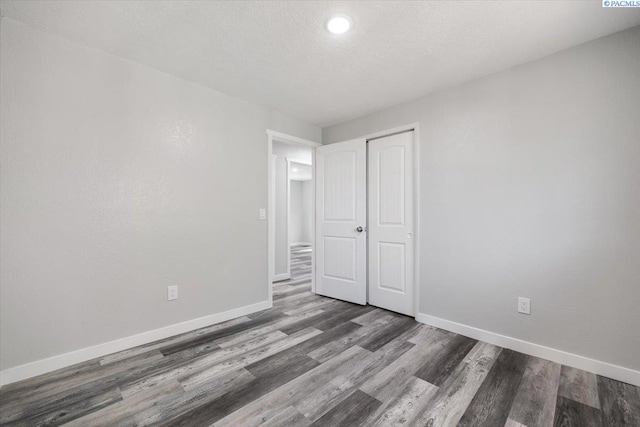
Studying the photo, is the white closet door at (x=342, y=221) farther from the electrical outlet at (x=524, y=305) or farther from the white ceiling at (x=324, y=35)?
the electrical outlet at (x=524, y=305)

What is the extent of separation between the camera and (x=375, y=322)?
2.87 meters

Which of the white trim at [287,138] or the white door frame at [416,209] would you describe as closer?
the white door frame at [416,209]

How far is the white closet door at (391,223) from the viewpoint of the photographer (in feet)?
9.95

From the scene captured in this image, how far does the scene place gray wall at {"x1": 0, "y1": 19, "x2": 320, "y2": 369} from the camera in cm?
185

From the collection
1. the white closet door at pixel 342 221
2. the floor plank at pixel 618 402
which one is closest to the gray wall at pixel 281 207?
the white closet door at pixel 342 221

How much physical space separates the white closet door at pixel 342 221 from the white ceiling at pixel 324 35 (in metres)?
1.09

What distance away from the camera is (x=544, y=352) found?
7.00 feet

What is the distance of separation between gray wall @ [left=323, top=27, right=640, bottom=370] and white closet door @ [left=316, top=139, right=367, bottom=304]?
80 cm

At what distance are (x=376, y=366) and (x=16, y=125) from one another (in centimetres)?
303

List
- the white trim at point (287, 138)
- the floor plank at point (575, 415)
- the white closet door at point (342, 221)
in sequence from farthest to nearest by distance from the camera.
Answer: the white closet door at point (342, 221), the white trim at point (287, 138), the floor plank at point (575, 415)

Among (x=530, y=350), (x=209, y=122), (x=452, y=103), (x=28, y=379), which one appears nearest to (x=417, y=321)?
(x=530, y=350)

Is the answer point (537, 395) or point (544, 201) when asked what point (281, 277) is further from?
point (544, 201)

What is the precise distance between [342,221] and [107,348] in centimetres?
265

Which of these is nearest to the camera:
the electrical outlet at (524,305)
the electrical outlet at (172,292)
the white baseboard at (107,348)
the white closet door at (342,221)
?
the white baseboard at (107,348)
